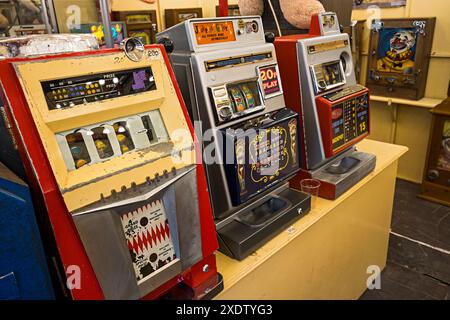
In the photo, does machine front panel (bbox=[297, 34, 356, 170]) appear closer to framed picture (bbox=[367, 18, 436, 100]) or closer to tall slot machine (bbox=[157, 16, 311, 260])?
tall slot machine (bbox=[157, 16, 311, 260])

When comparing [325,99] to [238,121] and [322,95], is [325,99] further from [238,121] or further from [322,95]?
[238,121]

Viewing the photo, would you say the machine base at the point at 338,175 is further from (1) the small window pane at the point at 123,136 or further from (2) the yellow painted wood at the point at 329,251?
(1) the small window pane at the point at 123,136

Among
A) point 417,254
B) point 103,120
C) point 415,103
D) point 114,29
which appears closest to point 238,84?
point 103,120

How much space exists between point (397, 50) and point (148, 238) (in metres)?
3.30

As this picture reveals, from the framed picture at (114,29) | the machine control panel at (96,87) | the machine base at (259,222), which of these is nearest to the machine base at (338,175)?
the machine base at (259,222)

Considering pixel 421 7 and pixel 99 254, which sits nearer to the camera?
pixel 99 254

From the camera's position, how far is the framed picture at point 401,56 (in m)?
3.30

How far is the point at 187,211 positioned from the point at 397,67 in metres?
3.18

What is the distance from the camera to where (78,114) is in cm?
90

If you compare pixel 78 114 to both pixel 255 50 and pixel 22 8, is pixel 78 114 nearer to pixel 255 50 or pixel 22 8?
pixel 255 50

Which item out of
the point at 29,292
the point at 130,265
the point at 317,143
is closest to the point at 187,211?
the point at 130,265

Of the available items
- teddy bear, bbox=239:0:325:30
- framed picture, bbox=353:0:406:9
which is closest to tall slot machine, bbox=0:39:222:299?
teddy bear, bbox=239:0:325:30

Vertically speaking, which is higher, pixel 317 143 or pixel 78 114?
pixel 78 114

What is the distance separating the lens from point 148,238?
99 centimetres
